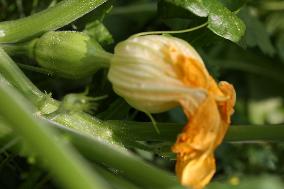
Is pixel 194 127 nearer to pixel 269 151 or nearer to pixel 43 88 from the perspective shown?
pixel 43 88

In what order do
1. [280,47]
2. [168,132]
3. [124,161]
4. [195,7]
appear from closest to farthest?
[124,161] → [168,132] → [195,7] → [280,47]

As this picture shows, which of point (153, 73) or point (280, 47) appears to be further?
point (280, 47)

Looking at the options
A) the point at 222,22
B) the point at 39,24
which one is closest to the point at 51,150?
the point at 39,24

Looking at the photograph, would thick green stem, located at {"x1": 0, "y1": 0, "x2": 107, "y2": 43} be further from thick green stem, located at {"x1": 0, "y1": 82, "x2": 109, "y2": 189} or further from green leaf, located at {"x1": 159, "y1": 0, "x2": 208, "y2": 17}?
thick green stem, located at {"x1": 0, "y1": 82, "x2": 109, "y2": 189}

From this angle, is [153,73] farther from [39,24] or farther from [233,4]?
[233,4]

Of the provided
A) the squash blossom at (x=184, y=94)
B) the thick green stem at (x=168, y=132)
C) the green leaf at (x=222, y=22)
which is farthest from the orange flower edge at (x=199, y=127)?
the green leaf at (x=222, y=22)

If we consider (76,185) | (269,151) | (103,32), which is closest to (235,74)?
(269,151)

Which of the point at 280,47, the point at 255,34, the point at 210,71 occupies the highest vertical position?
the point at 210,71

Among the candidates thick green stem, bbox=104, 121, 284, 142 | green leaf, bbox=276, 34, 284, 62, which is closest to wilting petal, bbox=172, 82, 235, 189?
thick green stem, bbox=104, 121, 284, 142
